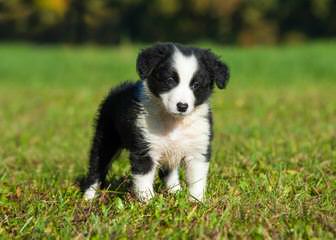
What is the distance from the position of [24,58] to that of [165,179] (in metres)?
32.2

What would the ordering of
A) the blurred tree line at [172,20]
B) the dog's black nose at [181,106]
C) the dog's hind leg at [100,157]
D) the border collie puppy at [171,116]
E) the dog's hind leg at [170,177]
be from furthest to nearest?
the blurred tree line at [172,20] → the dog's hind leg at [100,157] → the dog's hind leg at [170,177] → the border collie puppy at [171,116] → the dog's black nose at [181,106]

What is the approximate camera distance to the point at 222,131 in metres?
12.3

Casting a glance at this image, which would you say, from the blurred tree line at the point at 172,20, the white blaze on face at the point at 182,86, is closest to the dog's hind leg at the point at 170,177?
the white blaze on face at the point at 182,86

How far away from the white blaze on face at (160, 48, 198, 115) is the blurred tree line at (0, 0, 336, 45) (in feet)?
178

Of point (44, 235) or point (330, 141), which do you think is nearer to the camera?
point (44, 235)

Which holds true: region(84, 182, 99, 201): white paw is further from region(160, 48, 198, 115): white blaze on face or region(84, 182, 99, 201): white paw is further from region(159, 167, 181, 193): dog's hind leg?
region(160, 48, 198, 115): white blaze on face

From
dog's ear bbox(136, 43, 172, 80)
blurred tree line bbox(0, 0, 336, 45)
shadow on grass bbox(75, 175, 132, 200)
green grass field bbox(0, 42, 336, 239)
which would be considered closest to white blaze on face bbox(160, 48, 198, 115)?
dog's ear bbox(136, 43, 172, 80)

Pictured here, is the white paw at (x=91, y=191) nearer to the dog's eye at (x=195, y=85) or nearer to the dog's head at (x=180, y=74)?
the dog's head at (x=180, y=74)

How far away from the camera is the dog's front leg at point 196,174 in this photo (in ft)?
19.9

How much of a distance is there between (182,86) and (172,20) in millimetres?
57448

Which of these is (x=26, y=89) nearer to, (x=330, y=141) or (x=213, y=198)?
(x=330, y=141)

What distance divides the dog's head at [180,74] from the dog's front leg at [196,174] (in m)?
0.51

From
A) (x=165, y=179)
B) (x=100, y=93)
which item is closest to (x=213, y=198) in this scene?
(x=165, y=179)

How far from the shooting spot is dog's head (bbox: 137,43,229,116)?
5809 millimetres
